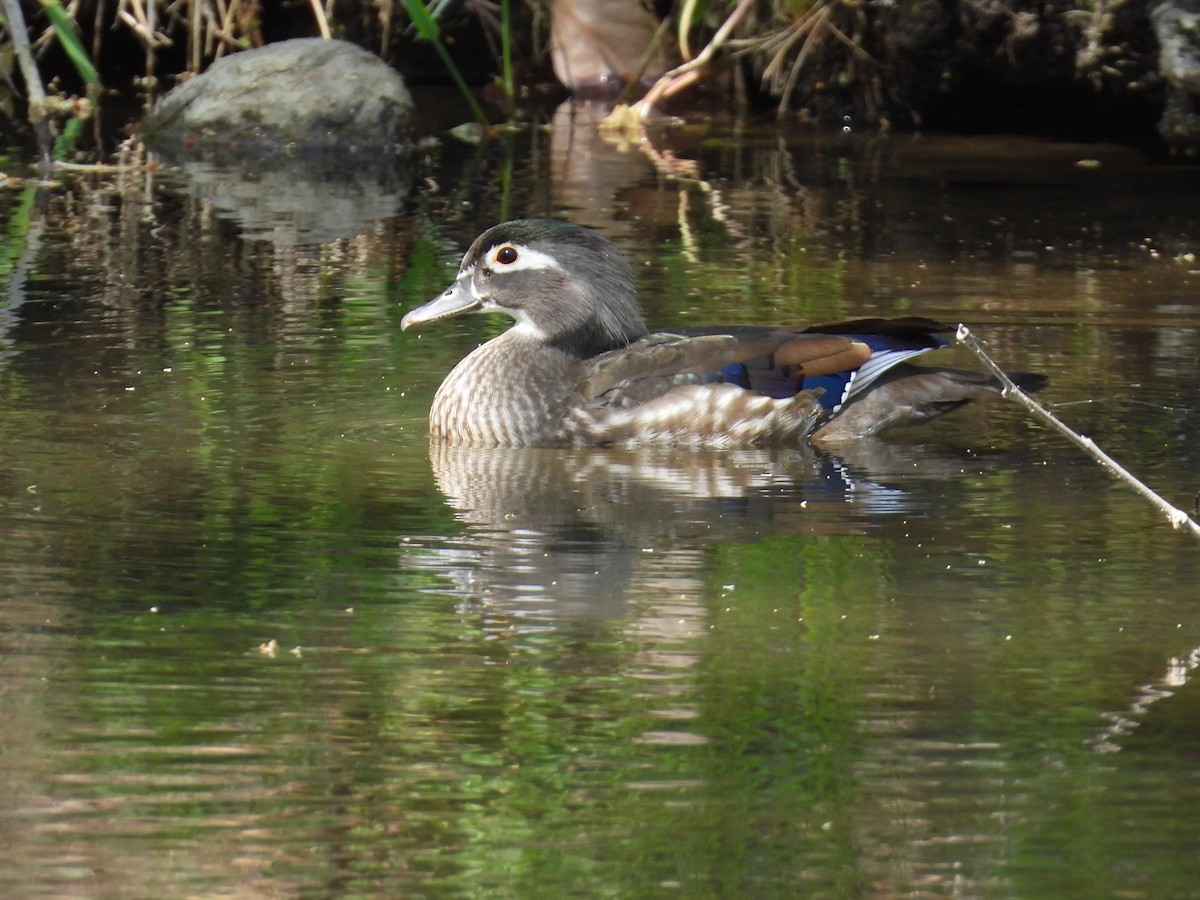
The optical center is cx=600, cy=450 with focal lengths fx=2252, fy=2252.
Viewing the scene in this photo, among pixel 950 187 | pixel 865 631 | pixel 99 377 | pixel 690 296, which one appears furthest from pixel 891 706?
pixel 950 187

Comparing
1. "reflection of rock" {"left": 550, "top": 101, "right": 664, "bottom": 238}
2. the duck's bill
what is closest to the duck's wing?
the duck's bill

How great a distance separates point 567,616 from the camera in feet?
17.0

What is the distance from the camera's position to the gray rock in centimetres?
1454

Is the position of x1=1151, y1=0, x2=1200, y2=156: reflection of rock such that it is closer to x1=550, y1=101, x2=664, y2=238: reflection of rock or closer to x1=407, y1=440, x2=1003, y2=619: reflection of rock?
x1=550, y1=101, x2=664, y2=238: reflection of rock

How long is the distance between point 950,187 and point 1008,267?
2838mm

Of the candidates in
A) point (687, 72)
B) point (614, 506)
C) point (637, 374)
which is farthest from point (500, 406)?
point (687, 72)

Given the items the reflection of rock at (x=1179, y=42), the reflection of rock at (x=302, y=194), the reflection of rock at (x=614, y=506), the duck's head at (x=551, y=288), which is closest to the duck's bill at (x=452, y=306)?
the duck's head at (x=551, y=288)

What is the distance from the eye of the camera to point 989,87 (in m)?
15.8

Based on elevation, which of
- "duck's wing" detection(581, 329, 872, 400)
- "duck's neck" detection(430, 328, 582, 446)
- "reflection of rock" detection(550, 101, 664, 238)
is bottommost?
"duck's neck" detection(430, 328, 582, 446)

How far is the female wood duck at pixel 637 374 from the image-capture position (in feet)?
23.8

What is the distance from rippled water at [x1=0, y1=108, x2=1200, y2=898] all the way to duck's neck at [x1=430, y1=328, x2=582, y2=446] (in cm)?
11

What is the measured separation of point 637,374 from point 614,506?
100 cm

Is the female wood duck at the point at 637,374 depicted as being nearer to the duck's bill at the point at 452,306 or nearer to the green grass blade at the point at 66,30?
the duck's bill at the point at 452,306

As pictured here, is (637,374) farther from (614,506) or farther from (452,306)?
(614,506)
